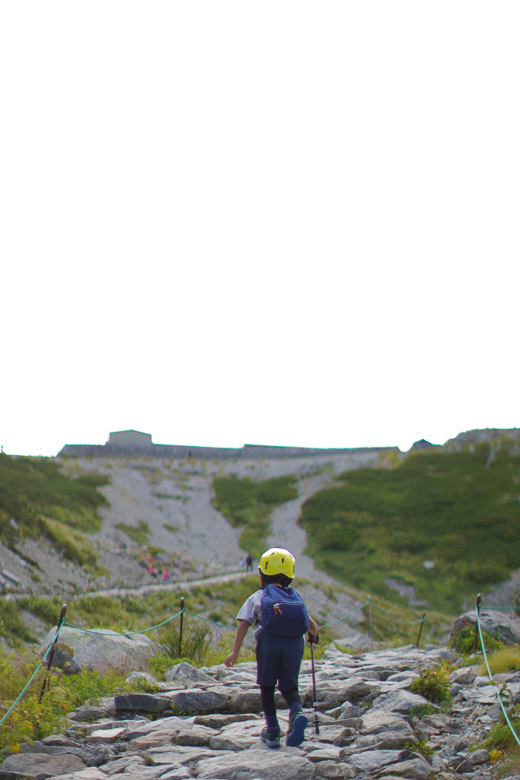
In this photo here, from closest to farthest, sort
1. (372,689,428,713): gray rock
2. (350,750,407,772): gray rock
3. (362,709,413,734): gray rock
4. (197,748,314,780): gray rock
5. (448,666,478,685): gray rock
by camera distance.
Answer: (197,748,314,780): gray rock < (350,750,407,772): gray rock < (362,709,413,734): gray rock < (372,689,428,713): gray rock < (448,666,478,685): gray rock

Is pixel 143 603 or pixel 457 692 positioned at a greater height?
pixel 457 692

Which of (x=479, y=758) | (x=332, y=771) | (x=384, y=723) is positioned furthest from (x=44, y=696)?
(x=479, y=758)

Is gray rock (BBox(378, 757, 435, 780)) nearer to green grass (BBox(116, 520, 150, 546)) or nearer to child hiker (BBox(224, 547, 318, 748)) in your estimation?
child hiker (BBox(224, 547, 318, 748))

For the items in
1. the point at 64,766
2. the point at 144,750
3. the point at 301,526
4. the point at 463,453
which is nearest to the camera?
the point at 64,766

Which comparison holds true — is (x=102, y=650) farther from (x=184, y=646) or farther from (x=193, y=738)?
(x=193, y=738)

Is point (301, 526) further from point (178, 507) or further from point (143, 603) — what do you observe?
point (143, 603)

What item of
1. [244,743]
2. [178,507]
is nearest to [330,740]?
[244,743]

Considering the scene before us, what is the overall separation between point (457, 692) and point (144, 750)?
453 centimetres

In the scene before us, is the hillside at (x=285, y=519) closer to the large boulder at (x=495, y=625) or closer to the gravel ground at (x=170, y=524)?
the gravel ground at (x=170, y=524)

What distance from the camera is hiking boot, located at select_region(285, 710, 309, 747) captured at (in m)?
5.42

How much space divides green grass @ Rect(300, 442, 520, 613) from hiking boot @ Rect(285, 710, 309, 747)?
100 ft

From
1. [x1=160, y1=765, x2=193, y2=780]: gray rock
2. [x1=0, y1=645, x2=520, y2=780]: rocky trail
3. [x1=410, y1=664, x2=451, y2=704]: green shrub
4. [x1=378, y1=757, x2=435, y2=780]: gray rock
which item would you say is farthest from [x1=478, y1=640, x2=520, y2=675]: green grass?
[x1=160, y1=765, x2=193, y2=780]: gray rock

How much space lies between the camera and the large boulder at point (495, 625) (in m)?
11.9

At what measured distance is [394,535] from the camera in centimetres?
4231
